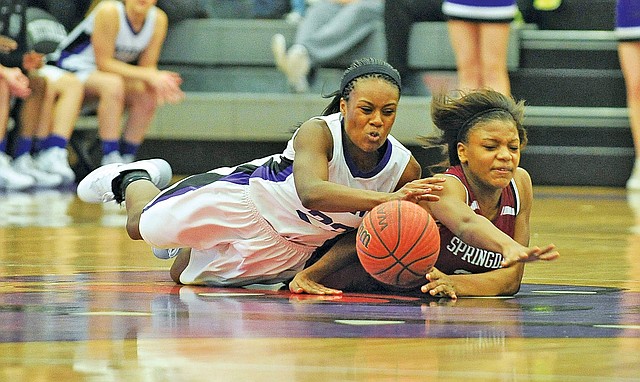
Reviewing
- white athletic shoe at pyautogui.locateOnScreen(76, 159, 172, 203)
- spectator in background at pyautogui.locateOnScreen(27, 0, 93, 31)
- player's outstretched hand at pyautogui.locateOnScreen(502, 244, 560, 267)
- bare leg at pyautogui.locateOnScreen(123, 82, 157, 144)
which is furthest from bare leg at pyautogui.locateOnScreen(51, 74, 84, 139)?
player's outstretched hand at pyautogui.locateOnScreen(502, 244, 560, 267)

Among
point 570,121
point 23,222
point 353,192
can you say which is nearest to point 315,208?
point 353,192

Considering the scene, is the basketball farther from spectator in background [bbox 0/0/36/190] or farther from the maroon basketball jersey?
spectator in background [bbox 0/0/36/190]

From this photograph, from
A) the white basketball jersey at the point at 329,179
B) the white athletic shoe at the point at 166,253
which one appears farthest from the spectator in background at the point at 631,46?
the white basketball jersey at the point at 329,179

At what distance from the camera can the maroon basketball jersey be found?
397 cm

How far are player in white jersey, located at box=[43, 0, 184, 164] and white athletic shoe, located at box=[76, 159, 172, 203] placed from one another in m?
4.23

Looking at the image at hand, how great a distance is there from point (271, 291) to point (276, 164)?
398mm

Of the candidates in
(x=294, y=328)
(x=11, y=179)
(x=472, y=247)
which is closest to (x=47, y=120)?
(x=11, y=179)

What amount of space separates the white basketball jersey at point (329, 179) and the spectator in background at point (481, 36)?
14.2 feet

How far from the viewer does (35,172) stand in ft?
30.2

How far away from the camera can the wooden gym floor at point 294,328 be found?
8.68ft

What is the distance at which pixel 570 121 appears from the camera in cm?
976

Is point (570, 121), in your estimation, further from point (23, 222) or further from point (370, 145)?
point (370, 145)

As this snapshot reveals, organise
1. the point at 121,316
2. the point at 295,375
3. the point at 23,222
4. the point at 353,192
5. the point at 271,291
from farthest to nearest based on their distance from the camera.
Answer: the point at 23,222 < the point at 271,291 < the point at 353,192 < the point at 121,316 < the point at 295,375

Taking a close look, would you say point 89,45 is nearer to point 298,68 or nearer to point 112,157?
point 112,157
